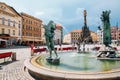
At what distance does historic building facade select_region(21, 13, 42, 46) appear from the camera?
65.5 metres

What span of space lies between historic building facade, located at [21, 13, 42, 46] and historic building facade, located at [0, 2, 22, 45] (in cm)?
411

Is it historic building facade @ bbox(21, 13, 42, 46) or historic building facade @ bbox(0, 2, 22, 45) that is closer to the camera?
historic building facade @ bbox(0, 2, 22, 45)

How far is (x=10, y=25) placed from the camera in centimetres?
5469

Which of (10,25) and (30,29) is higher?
(30,29)

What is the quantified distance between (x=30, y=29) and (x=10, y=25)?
57.5 ft

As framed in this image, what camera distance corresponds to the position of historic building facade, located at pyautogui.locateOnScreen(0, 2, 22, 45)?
Answer: 50500mm

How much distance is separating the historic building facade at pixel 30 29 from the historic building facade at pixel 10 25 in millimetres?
4110

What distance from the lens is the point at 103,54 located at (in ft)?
44.9

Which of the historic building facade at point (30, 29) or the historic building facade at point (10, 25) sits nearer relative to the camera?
the historic building facade at point (10, 25)

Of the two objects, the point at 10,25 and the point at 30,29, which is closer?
the point at 10,25

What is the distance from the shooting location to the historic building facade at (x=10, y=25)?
1988 inches

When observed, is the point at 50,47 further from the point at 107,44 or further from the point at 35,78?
the point at 107,44

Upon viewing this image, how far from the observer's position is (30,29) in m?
71.9

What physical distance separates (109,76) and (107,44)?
8.30 metres
